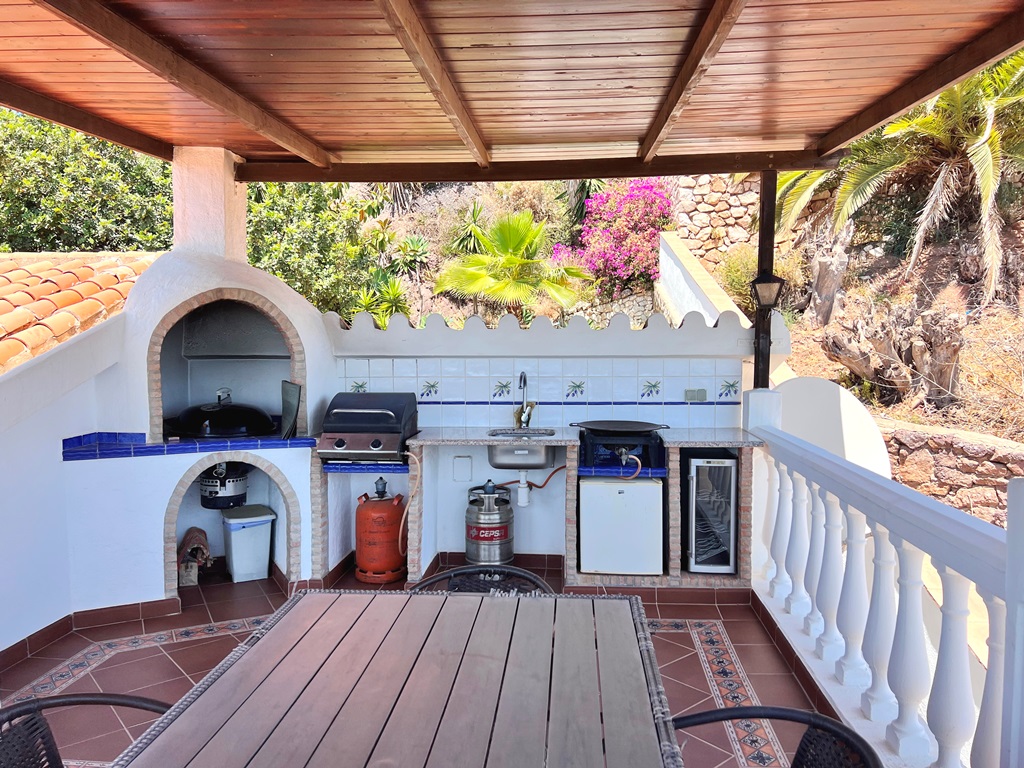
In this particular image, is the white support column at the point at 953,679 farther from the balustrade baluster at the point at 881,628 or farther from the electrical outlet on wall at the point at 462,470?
the electrical outlet on wall at the point at 462,470

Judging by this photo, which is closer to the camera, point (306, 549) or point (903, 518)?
point (903, 518)

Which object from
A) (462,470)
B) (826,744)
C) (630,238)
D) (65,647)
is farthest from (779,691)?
(630,238)

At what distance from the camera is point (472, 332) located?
510 centimetres

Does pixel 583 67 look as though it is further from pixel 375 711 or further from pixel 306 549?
pixel 306 549

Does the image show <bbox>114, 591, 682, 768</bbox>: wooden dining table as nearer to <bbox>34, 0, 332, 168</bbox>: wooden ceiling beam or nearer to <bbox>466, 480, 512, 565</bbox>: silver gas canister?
<bbox>34, 0, 332, 168</bbox>: wooden ceiling beam

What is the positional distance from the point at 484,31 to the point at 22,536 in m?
3.19

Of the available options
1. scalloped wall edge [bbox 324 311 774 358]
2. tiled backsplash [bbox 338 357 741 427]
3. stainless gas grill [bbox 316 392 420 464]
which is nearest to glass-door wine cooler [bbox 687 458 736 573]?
tiled backsplash [bbox 338 357 741 427]

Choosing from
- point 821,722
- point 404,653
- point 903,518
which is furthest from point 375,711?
point 903,518

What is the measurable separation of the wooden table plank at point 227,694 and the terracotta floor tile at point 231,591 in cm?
262

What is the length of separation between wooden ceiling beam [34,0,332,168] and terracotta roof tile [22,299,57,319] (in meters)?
1.57

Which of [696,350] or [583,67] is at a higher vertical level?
[583,67]

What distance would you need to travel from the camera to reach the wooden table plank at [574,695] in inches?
A: 55.5

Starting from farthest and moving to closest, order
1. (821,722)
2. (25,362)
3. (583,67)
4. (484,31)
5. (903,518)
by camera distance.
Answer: (25,362), (583,67), (484,31), (903,518), (821,722)

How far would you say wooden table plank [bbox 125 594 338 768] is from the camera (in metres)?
1.41
